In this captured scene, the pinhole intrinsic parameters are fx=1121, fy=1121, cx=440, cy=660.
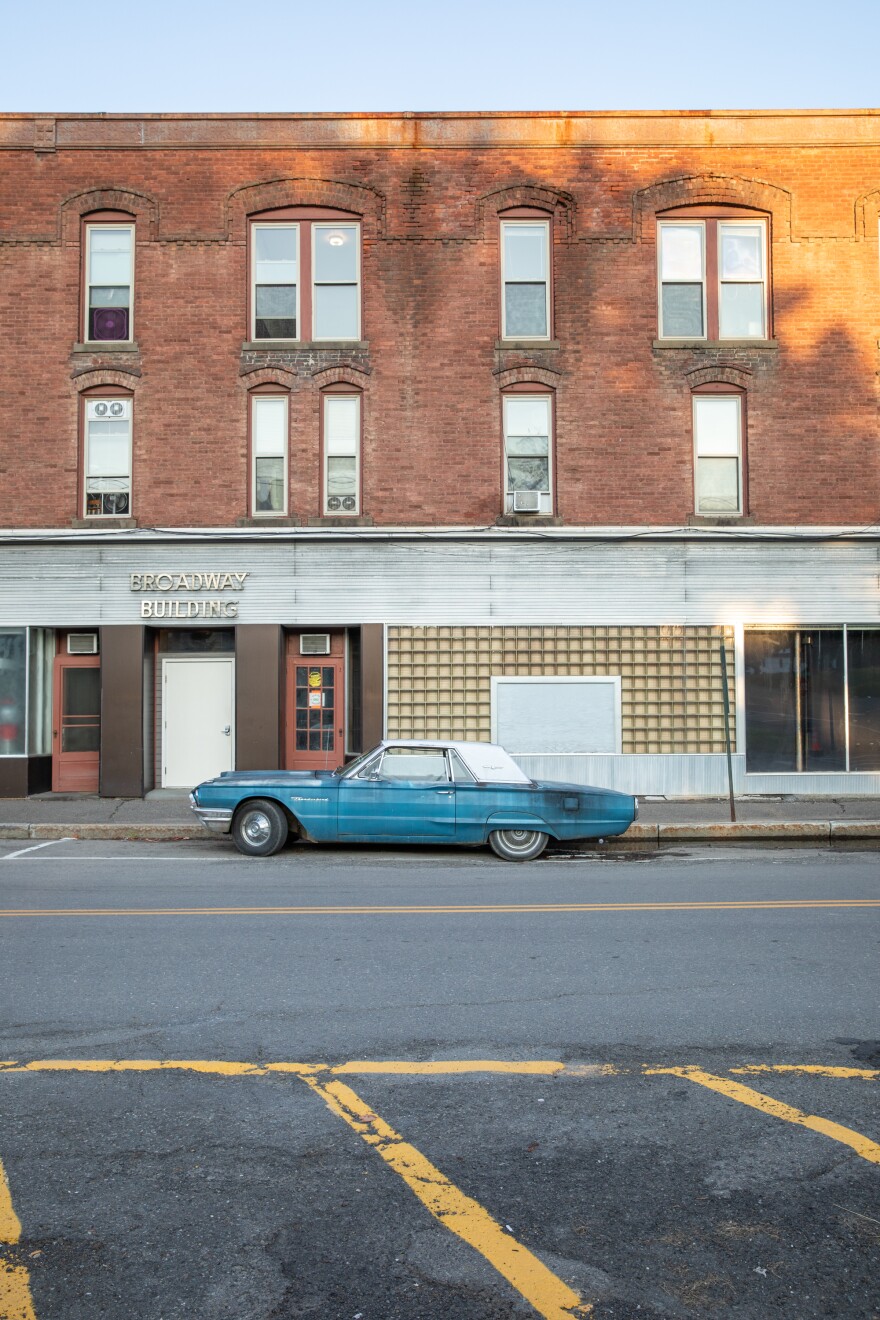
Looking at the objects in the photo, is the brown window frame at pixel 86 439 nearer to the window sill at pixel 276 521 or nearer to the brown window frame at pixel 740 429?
the window sill at pixel 276 521

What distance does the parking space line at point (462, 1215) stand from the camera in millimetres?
3230

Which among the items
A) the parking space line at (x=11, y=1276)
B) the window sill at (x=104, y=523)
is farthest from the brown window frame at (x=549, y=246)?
the parking space line at (x=11, y=1276)

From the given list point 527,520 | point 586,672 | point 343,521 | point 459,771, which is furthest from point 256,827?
point 527,520

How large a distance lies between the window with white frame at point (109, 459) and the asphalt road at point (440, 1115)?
10.9 meters

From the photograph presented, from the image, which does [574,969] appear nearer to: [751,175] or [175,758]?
[175,758]

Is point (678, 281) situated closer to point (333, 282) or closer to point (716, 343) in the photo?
point (716, 343)

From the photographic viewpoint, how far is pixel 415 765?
1254 cm

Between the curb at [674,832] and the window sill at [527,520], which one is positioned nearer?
the curb at [674,832]

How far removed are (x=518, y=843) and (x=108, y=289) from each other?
12.0 m

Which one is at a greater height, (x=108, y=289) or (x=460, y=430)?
(x=108, y=289)

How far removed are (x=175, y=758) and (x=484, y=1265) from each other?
16030 millimetres

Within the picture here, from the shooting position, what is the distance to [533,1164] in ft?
13.5

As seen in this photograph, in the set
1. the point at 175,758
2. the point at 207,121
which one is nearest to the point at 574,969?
the point at 175,758

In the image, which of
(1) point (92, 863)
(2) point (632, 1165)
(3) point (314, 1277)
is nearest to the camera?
(3) point (314, 1277)
